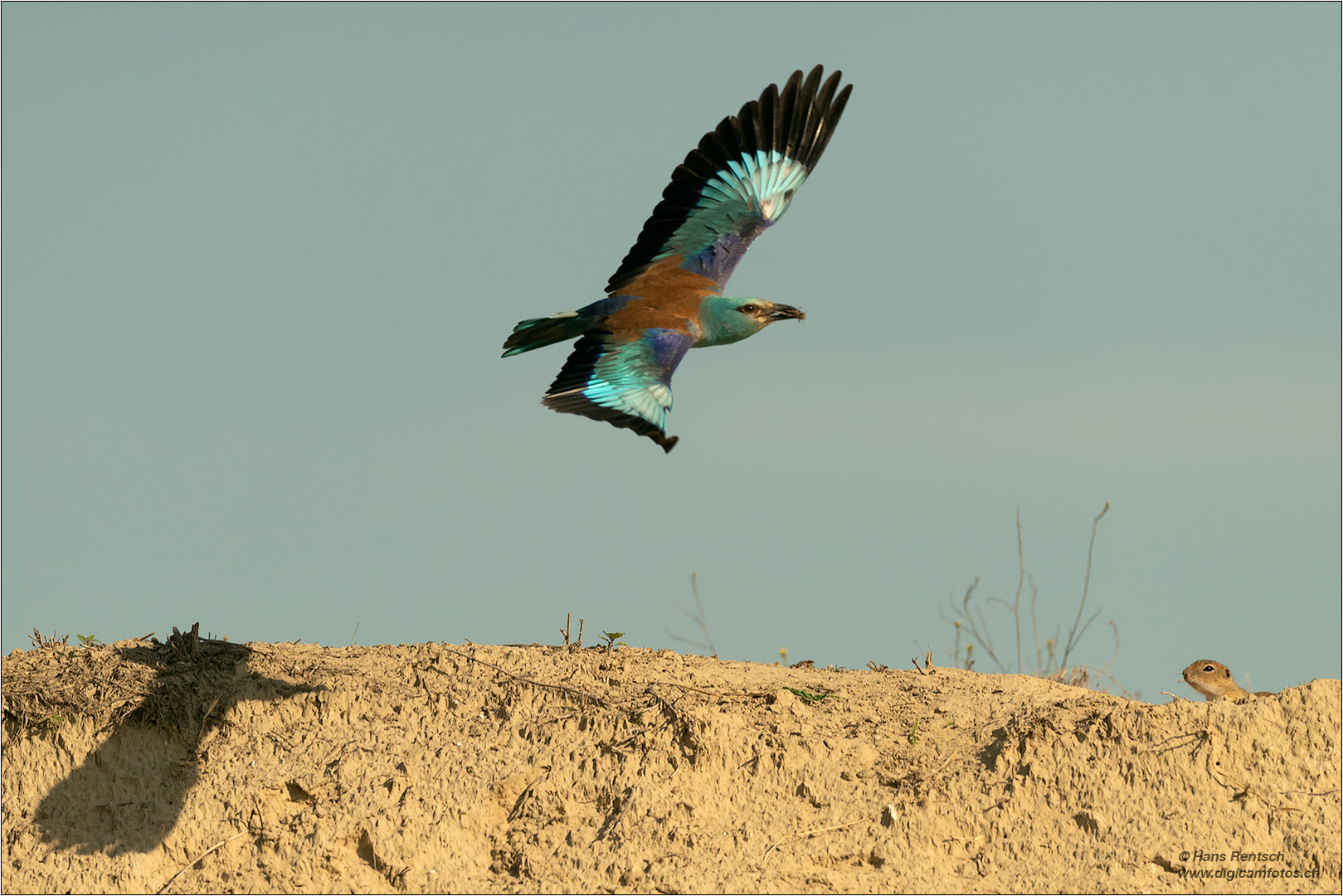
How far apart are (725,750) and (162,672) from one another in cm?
292

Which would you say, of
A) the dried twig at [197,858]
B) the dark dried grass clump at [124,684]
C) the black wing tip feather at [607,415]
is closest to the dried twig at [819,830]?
the black wing tip feather at [607,415]

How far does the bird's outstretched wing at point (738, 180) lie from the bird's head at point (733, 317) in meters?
0.39

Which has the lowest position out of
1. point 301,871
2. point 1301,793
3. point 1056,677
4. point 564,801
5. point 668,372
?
point 301,871

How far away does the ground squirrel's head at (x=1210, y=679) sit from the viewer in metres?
7.61

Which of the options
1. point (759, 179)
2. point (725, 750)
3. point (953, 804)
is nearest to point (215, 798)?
point (725, 750)

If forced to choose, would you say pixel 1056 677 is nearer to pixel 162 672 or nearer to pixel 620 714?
pixel 620 714

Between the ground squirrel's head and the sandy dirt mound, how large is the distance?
1.60 m

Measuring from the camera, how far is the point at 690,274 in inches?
293

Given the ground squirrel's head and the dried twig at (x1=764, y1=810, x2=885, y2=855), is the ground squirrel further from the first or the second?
the dried twig at (x1=764, y1=810, x2=885, y2=855)

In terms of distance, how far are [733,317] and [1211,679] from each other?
12.1 ft

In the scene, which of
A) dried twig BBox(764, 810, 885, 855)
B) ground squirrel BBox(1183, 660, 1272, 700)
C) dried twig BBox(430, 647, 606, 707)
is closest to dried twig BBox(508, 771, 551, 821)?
dried twig BBox(430, 647, 606, 707)

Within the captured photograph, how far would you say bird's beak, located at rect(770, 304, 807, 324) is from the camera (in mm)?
7227

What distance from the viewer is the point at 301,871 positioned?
5.62 meters

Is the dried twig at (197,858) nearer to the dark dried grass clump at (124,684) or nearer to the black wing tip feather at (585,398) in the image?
the dark dried grass clump at (124,684)
